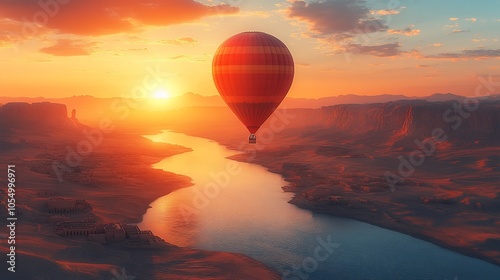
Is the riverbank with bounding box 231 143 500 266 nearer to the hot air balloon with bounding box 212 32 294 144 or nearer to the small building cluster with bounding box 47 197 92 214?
the hot air balloon with bounding box 212 32 294 144

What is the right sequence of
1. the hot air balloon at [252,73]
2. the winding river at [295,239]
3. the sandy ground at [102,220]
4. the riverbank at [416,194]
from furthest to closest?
the riverbank at [416,194], the winding river at [295,239], the hot air balloon at [252,73], the sandy ground at [102,220]

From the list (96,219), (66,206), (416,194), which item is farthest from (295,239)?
(66,206)

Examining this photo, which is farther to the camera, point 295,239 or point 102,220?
point 102,220

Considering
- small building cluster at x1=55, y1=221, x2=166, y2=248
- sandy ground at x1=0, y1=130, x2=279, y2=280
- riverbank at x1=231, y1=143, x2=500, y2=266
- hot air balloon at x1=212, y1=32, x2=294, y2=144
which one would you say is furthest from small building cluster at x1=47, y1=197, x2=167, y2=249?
riverbank at x1=231, y1=143, x2=500, y2=266

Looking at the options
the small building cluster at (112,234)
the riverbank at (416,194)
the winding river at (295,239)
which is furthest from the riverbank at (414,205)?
the small building cluster at (112,234)

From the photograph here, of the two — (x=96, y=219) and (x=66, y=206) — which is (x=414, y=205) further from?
(x=66, y=206)

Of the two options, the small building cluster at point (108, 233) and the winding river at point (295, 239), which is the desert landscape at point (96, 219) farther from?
the winding river at point (295, 239)
